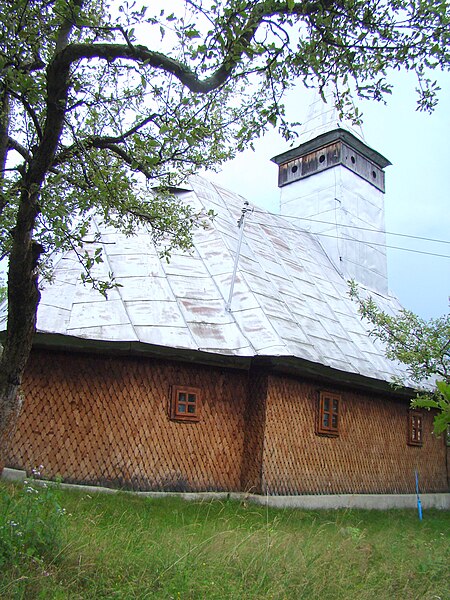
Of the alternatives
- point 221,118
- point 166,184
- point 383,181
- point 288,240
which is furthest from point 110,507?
point 383,181

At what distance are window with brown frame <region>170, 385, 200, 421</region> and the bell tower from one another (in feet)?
31.4

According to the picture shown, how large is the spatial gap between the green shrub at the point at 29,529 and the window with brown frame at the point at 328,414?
6.93m

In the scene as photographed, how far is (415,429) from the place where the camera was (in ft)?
45.5

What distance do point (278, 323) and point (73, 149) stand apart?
5.53 m

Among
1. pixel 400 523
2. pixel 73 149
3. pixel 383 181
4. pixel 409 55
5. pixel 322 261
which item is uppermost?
pixel 383 181

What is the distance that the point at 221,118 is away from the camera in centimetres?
603

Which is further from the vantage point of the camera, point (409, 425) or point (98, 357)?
point (409, 425)

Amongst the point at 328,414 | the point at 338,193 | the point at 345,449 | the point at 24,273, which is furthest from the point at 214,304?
the point at 338,193

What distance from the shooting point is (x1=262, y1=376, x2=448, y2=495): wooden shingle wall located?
9.80 m

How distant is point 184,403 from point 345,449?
3872 millimetres

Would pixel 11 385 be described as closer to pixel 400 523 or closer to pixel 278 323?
pixel 278 323

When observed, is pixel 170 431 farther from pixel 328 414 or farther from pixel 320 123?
pixel 320 123

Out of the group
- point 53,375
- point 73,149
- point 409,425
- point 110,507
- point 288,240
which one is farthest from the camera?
point 288,240

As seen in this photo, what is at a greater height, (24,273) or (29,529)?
(24,273)
